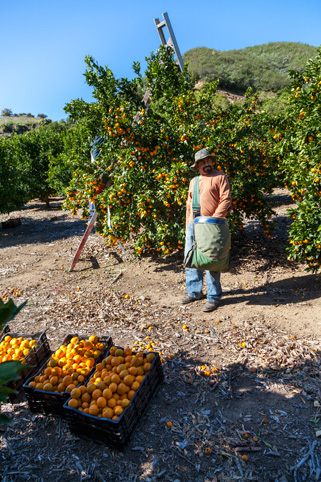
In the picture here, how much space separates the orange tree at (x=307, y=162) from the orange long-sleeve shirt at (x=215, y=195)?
1356mm

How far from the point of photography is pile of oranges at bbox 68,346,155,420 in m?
2.55

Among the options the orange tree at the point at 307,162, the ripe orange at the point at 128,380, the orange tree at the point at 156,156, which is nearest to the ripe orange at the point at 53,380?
the ripe orange at the point at 128,380

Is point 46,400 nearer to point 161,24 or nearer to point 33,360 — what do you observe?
point 33,360

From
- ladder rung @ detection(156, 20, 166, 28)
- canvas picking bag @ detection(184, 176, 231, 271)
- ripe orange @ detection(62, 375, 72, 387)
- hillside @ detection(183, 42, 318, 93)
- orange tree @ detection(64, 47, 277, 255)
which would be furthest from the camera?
hillside @ detection(183, 42, 318, 93)

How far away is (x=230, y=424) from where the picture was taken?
2654mm

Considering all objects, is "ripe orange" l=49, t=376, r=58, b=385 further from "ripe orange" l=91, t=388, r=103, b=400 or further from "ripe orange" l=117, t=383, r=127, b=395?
"ripe orange" l=117, t=383, r=127, b=395

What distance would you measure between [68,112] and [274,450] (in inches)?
279

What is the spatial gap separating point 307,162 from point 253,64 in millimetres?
68066

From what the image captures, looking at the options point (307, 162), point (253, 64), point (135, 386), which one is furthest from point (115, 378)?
point (253, 64)

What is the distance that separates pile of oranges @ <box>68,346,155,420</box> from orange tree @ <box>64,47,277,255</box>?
10.2 ft

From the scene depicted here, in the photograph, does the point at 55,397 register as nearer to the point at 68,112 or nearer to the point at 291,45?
the point at 68,112

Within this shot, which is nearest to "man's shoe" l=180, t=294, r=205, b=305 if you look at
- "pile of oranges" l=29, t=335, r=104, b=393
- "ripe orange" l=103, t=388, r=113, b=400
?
"pile of oranges" l=29, t=335, r=104, b=393

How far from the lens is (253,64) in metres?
60.3

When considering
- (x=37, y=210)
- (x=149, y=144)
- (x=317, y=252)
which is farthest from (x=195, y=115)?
(x=37, y=210)
